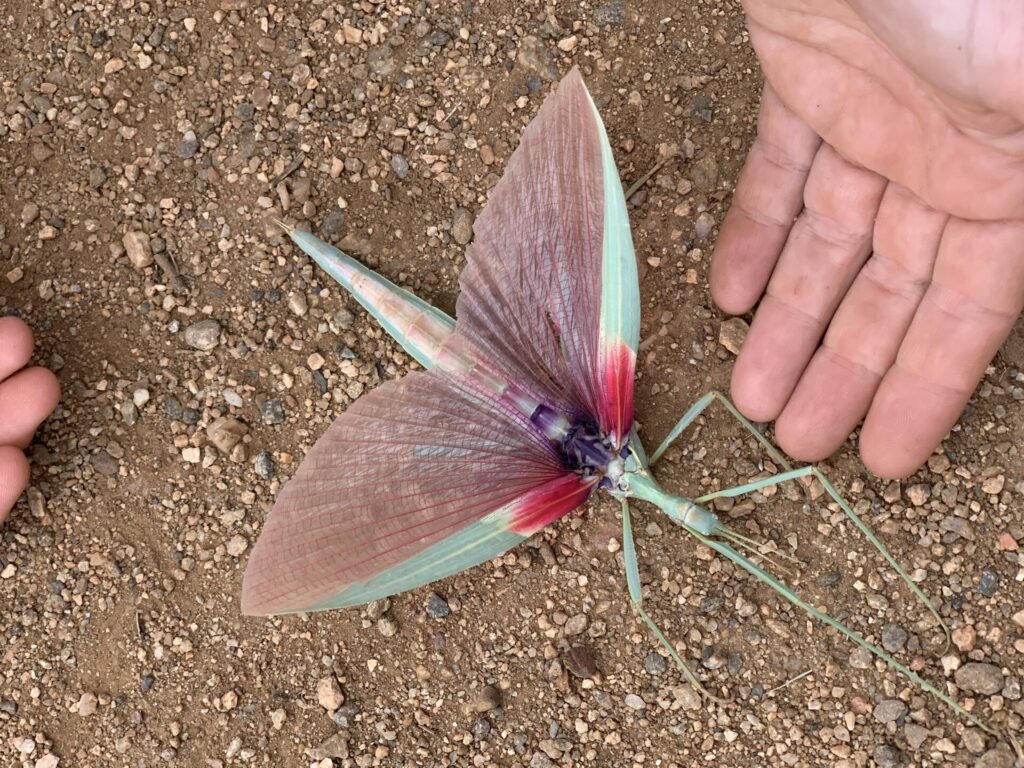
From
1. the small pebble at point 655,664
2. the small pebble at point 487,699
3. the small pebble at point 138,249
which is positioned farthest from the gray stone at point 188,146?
the small pebble at point 655,664

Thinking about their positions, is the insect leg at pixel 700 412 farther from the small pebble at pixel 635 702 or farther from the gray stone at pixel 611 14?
the gray stone at pixel 611 14

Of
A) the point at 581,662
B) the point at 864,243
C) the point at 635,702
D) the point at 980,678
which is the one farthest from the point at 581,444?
the point at 980,678

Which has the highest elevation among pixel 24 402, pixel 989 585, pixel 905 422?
pixel 905 422

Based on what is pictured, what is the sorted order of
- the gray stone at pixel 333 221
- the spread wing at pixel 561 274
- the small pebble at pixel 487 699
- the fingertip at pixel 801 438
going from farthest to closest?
the gray stone at pixel 333 221 → the small pebble at pixel 487 699 → the fingertip at pixel 801 438 → the spread wing at pixel 561 274

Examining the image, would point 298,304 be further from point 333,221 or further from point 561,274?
point 561,274

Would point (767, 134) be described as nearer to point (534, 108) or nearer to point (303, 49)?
point (534, 108)
